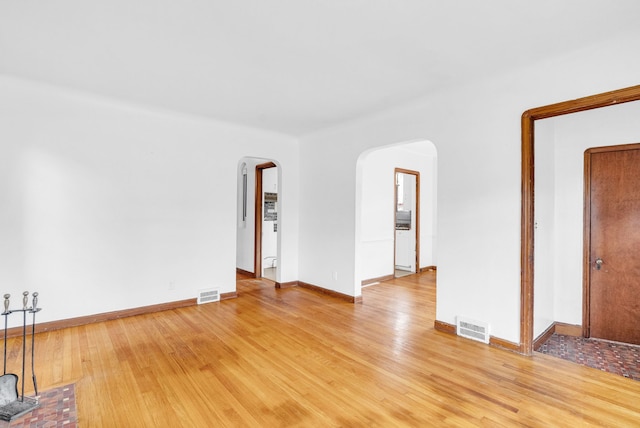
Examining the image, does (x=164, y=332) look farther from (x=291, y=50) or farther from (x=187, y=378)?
(x=291, y=50)

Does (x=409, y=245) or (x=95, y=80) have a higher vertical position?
(x=95, y=80)

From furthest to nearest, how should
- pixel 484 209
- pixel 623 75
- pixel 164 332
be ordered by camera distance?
pixel 164 332 → pixel 484 209 → pixel 623 75

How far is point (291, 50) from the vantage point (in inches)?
105

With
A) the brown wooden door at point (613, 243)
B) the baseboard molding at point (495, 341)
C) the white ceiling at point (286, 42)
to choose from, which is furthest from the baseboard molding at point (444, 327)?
the white ceiling at point (286, 42)

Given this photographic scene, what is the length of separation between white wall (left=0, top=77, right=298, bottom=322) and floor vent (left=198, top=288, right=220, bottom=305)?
0.32ft

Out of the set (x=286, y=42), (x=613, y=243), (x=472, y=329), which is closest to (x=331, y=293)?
(x=472, y=329)

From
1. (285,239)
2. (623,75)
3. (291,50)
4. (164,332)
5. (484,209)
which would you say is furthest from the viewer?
(285,239)

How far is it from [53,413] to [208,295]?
2.53 m

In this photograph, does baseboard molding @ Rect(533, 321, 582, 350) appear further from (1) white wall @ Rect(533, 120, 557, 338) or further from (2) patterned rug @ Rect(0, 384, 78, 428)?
(2) patterned rug @ Rect(0, 384, 78, 428)

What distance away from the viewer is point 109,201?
3.90 metres

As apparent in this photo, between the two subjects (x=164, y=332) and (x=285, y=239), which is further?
(x=285, y=239)

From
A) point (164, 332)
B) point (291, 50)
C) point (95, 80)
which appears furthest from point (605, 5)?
point (164, 332)

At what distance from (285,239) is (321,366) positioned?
9.65 ft

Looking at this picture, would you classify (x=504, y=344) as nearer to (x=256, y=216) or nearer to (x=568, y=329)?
(x=568, y=329)
